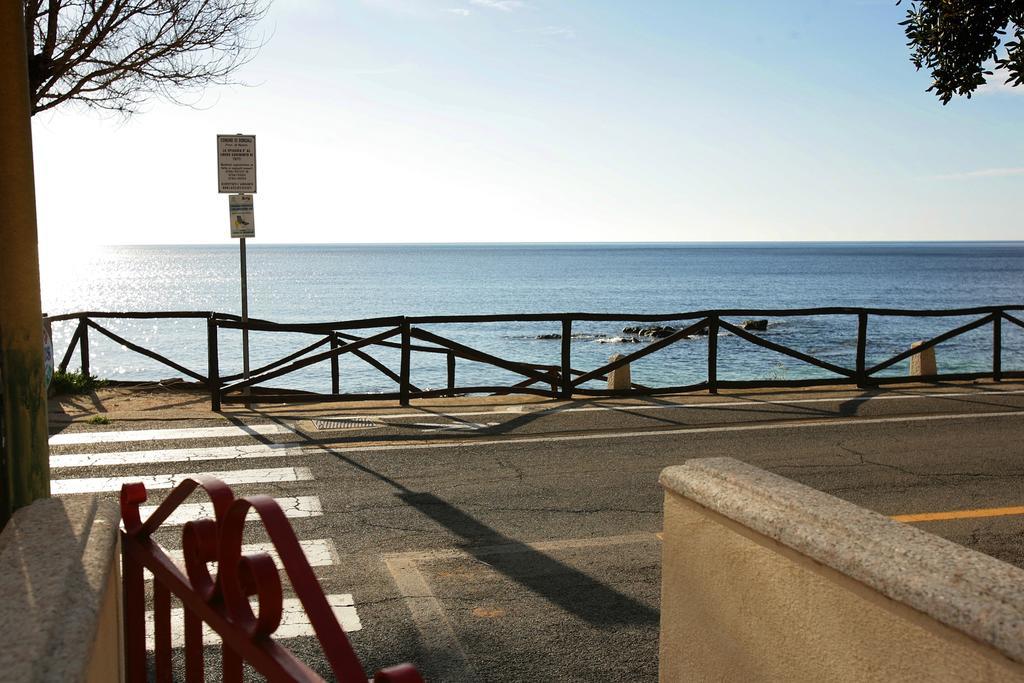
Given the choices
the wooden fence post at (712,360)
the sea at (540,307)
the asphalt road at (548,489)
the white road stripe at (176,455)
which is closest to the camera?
the asphalt road at (548,489)

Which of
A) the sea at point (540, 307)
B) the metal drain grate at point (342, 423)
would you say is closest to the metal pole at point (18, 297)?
the metal drain grate at point (342, 423)

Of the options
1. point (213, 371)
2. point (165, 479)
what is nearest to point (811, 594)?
point (165, 479)

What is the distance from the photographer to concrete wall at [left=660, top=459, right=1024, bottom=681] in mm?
2213

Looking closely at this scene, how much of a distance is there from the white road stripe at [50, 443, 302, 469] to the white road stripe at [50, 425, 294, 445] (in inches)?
23.6

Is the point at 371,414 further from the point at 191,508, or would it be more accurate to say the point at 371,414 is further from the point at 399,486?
the point at 191,508

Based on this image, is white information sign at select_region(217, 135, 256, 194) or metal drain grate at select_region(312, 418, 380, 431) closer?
metal drain grate at select_region(312, 418, 380, 431)

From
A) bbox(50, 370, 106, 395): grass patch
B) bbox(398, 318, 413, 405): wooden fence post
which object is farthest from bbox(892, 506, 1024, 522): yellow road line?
bbox(50, 370, 106, 395): grass patch

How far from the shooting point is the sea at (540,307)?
40.5 meters

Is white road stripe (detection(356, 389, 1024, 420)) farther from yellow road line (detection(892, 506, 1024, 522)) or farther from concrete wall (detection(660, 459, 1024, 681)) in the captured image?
concrete wall (detection(660, 459, 1024, 681))

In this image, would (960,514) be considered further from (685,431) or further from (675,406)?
(675,406)

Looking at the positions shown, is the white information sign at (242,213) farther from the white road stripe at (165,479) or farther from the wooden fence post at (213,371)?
the white road stripe at (165,479)

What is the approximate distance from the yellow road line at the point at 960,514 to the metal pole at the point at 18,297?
6.18 m

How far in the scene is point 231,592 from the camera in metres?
2.16

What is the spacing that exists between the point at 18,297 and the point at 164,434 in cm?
780
